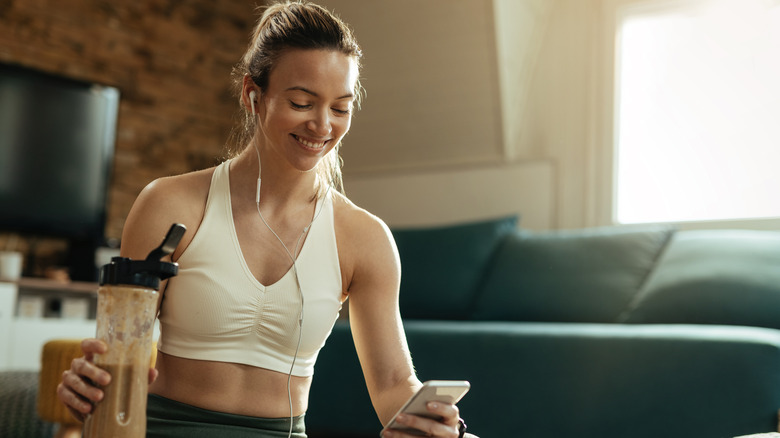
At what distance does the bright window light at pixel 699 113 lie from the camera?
330cm

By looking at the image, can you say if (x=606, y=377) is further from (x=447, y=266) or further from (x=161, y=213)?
(x=161, y=213)

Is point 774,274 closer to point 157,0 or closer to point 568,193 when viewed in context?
point 568,193

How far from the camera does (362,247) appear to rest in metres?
1.24

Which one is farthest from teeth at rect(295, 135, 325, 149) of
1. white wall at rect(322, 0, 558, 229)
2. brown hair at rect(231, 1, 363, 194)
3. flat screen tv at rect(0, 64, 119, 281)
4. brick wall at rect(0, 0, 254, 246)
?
brick wall at rect(0, 0, 254, 246)

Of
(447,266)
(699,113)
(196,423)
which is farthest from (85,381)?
(699,113)

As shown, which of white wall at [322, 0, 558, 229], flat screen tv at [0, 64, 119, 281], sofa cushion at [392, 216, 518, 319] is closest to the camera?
sofa cushion at [392, 216, 518, 319]

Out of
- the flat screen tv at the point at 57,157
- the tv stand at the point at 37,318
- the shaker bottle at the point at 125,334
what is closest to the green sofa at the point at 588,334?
the tv stand at the point at 37,318

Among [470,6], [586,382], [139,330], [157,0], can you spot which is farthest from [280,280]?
[157,0]

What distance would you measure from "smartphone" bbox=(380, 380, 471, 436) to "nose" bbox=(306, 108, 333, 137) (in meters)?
0.44

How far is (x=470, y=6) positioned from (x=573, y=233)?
1223 mm

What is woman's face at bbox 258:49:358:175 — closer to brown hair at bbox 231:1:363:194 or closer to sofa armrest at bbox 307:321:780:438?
brown hair at bbox 231:1:363:194

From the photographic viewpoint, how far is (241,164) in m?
1.26

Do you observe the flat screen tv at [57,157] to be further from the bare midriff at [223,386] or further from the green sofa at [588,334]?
the bare midriff at [223,386]

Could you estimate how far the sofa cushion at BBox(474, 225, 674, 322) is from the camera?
9.11ft
